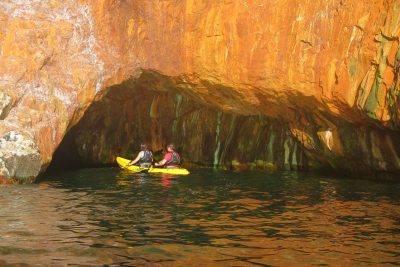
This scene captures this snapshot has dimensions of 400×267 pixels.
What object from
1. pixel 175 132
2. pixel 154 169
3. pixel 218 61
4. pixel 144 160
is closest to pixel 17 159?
pixel 154 169

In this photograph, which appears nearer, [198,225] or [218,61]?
[198,225]

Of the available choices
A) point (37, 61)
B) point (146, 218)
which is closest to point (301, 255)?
point (146, 218)

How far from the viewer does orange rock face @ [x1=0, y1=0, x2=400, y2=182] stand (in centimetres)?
1511

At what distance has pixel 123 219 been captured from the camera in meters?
9.56

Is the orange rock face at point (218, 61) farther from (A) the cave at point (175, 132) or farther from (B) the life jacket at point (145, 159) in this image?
(B) the life jacket at point (145, 159)

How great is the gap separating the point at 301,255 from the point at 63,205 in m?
5.74

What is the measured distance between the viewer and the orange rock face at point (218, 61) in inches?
595

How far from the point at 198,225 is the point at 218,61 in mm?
9117

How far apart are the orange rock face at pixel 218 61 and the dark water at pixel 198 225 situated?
7.32ft

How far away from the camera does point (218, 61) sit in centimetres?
1733

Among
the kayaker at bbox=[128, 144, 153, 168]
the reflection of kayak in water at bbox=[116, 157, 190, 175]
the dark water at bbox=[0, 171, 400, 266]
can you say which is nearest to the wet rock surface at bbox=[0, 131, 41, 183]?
the dark water at bbox=[0, 171, 400, 266]

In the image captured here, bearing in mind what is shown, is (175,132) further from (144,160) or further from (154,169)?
(154,169)

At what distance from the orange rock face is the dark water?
223cm

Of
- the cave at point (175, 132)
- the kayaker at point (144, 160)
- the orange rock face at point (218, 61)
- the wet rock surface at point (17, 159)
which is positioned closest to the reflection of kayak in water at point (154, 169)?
the kayaker at point (144, 160)
